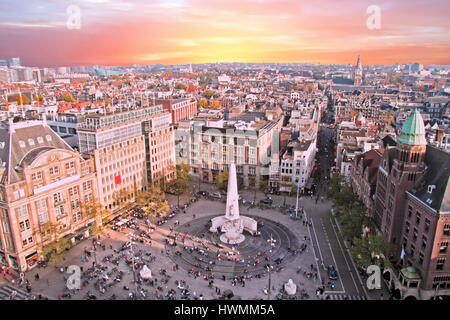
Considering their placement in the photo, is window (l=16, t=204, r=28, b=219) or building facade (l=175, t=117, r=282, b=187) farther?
building facade (l=175, t=117, r=282, b=187)

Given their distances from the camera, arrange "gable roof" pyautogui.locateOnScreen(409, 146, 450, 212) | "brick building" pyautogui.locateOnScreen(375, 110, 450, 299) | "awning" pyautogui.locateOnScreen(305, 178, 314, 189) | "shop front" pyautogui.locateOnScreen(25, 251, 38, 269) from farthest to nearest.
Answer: "awning" pyautogui.locateOnScreen(305, 178, 314, 189)
"shop front" pyautogui.locateOnScreen(25, 251, 38, 269)
"brick building" pyautogui.locateOnScreen(375, 110, 450, 299)
"gable roof" pyautogui.locateOnScreen(409, 146, 450, 212)

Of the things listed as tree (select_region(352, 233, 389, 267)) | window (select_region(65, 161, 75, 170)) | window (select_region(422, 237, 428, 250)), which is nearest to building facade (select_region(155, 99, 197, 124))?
window (select_region(65, 161, 75, 170))

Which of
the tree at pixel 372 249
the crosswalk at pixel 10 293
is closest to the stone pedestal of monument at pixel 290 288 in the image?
the tree at pixel 372 249

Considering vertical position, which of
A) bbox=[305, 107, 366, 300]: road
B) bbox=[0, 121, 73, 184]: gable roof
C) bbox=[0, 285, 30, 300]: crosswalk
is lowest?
bbox=[305, 107, 366, 300]: road

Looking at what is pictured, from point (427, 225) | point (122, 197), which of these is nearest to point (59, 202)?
point (122, 197)

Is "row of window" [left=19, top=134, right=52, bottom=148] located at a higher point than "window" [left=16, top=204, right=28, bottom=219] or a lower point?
higher

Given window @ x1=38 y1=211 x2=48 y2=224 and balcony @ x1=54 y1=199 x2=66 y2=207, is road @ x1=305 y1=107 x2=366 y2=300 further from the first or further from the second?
window @ x1=38 y1=211 x2=48 y2=224

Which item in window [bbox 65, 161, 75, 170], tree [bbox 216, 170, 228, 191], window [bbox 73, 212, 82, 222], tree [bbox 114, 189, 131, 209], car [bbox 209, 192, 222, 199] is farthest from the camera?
car [bbox 209, 192, 222, 199]

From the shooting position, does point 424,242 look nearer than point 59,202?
Yes

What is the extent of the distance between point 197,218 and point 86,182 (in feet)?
79.0

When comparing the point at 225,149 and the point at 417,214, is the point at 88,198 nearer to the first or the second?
the point at 225,149

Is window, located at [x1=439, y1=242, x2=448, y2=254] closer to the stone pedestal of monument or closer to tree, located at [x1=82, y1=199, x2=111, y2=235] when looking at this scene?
the stone pedestal of monument

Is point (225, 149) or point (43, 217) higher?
point (225, 149)

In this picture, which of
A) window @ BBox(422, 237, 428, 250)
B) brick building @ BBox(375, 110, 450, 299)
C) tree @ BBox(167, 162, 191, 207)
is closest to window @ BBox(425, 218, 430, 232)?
brick building @ BBox(375, 110, 450, 299)
